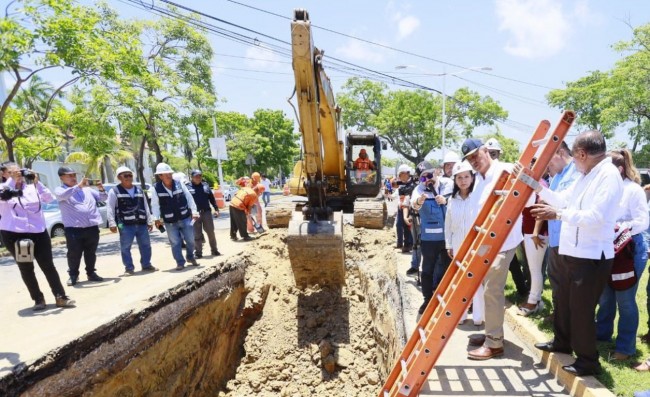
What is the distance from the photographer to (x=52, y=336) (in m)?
4.08

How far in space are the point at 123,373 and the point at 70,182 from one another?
10.2 ft

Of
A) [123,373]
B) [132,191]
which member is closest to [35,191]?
[132,191]

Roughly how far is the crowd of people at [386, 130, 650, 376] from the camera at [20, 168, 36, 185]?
4.84m

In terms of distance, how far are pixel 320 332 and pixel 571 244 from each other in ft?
14.5

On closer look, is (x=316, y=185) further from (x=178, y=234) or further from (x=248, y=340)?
(x=248, y=340)

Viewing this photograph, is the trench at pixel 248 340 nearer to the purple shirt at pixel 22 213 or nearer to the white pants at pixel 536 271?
the white pants at pixel 536 271

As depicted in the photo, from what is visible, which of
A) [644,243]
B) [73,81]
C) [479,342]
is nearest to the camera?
[644,243]

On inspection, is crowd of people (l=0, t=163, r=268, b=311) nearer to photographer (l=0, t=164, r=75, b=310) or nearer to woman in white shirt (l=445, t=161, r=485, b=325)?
photographer (l=0, t=164, r=75, b=310)

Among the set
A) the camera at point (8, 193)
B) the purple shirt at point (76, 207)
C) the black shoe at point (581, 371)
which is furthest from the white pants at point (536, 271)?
the purple shirt at point (76, 207)

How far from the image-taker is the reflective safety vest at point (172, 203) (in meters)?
6.51

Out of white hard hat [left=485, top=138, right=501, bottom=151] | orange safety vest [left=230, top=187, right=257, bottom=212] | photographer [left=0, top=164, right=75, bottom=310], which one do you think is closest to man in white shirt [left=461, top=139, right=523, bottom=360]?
white hard hat [left=485, top=138, right=501, bottom=151]

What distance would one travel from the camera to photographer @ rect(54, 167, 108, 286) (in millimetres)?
5824

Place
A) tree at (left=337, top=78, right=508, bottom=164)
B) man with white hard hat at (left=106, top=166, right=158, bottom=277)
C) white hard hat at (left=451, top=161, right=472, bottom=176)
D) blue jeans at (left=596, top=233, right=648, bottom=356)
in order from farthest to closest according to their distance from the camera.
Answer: tree at (left=337, top=78, right=508, bottom=164)
man with white hard hat at (left=106, top=166, right=158, bottom=277)
white hard hat at (left=451, top=161, right=472, bottom=176)
blue jeans at (left=596, top=233, right=648, bottom=356)

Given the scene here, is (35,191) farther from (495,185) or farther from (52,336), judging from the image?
(495,185)
